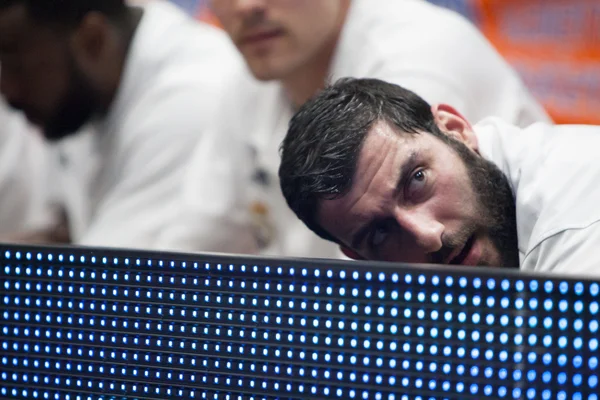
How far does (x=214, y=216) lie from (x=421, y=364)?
979 millimetres

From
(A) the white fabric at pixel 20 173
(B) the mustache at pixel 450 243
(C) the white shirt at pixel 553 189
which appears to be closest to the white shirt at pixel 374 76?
(C) the white shirt at pixel 553 189

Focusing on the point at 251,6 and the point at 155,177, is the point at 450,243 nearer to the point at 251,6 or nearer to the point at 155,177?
the point at 251,6

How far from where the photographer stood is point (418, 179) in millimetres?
1048

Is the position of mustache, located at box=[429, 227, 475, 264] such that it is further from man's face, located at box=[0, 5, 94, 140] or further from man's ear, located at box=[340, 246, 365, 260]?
man's face, located at box=[0, 5, 94, 140]

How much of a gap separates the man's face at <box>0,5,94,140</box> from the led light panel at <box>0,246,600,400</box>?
1.27m

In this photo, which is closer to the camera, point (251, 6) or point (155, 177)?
point (251, 6)

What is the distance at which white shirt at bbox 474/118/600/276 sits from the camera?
0.91 m

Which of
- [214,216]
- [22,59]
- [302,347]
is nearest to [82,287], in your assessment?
[302,347]

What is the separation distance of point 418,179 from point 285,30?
25.3 inches

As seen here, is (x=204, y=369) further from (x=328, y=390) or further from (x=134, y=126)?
(x=134, y=126)

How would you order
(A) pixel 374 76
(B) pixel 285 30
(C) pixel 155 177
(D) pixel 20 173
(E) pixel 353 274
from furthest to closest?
1. (D) pixel 20 173
2. (C) pixel 155 177
3. (B) pixel 285 30
4. (A) pixel 374 76
5. (E) pixel 353 274

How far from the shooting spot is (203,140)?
1.85 m

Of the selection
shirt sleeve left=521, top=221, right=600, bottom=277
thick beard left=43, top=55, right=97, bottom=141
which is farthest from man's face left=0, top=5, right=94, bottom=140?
shirt sleeve left=521, top=221, right=600, bottom=277

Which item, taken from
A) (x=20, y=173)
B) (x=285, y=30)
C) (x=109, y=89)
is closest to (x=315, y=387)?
(x=285, y=30)
